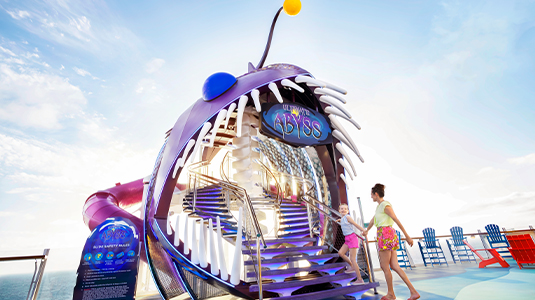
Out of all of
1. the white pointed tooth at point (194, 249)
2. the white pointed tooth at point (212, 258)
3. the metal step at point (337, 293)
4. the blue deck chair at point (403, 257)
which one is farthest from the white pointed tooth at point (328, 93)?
the blue deck chair at point (403, 257)

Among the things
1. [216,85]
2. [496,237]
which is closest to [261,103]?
[216,85]

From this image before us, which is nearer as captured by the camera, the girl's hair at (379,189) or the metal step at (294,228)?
the girl's hair at (379,189)

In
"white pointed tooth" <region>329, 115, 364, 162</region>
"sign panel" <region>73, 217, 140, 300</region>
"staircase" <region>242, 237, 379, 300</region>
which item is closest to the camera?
"staircase" <region>242, 237, 379, 300</region>

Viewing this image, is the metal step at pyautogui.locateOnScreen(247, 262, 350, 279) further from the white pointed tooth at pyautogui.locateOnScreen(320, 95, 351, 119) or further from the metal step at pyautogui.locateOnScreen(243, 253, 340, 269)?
the white pointed tooth at pyautogui.locateOnScreen(320, 95, 351, 119)

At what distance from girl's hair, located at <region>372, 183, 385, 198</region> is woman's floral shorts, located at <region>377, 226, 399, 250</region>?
15.9 inches

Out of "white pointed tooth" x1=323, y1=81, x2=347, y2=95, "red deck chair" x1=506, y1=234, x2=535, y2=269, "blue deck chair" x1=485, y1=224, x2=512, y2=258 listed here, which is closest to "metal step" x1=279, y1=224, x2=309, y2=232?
"white pointed tooth" x1=323, y1=81, x2=347, y2=95

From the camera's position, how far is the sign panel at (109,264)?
3.38 metres

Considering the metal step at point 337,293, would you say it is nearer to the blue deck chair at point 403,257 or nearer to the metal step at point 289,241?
the metal step at point 289,241

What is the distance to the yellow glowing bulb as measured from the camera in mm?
4945

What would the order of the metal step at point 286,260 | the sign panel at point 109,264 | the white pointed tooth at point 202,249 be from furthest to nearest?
the metal step at point 286,260
the white pointed tooth at point 202,249
the sign panel at point 109,264

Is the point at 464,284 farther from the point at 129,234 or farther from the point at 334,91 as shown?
the point at 129,234

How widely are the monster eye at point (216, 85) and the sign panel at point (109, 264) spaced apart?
2608 millimetres

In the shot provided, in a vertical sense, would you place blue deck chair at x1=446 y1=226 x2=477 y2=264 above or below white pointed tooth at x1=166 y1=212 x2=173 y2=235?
below

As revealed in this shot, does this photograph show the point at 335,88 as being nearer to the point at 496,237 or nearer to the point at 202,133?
the point at 202,133
